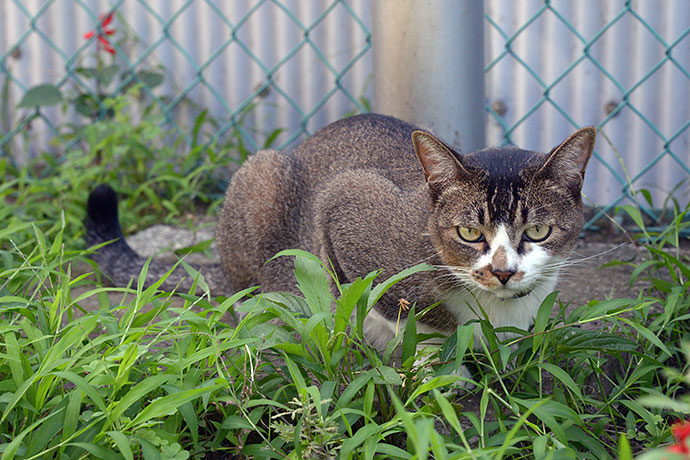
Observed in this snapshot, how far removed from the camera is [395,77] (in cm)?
299

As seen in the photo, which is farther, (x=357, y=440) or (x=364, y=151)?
(x=364, y=151)

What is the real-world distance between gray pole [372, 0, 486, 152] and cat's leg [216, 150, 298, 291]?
526mm

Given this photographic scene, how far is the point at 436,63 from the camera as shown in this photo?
2.88m

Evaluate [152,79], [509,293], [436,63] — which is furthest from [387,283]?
[152,79]

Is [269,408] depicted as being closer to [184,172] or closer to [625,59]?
[184,172]

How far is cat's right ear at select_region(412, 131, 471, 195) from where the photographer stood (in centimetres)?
214

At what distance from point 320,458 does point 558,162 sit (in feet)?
3.31

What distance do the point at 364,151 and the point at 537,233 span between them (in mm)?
791

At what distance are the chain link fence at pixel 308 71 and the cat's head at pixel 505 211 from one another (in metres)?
1.41

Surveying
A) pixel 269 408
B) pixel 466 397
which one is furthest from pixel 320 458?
pixel 466 397

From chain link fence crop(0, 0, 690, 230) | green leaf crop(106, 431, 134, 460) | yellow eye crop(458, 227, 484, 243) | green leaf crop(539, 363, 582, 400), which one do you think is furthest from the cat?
chain link fence crop(0, 0, 690, 230)

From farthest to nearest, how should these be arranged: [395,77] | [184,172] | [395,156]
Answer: [184,172] → [395,77] → [395,156]

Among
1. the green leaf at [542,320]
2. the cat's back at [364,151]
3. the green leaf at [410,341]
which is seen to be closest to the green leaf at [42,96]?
the cat's back at [364,151]

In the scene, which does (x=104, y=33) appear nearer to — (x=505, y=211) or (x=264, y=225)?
(x=264, y=225)
